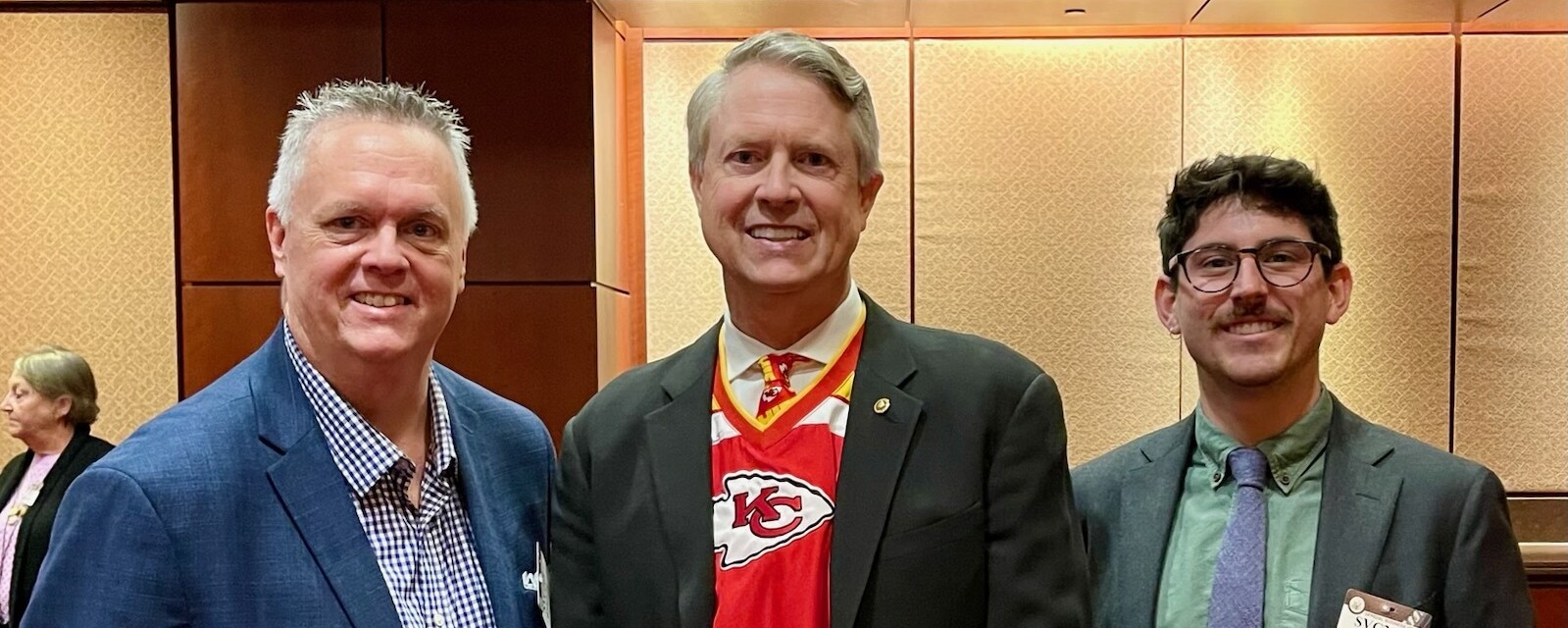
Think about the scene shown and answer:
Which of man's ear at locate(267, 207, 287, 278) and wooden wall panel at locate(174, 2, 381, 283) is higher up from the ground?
wooden wall panel at locate(174, 2, 381, 283)

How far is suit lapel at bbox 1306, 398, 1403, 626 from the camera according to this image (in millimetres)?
1886

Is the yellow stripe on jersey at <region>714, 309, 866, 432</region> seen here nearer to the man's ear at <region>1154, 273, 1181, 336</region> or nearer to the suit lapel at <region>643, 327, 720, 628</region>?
the suit lapel at <region>643, 327, 720, 628</region>

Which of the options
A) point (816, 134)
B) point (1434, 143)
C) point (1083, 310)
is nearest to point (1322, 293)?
point (816, 134)

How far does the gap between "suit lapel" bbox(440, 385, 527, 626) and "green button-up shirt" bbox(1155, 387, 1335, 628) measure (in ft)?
3.59

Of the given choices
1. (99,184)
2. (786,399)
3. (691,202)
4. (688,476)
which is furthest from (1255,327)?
(99,184)

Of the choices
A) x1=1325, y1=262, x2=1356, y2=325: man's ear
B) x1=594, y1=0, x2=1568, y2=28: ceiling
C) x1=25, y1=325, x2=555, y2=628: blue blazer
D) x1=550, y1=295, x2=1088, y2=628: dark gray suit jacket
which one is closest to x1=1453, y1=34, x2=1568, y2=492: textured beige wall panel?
x1=594, y1=0, x2=1568, y2=28: ceiling

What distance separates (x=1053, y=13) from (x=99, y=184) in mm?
4241

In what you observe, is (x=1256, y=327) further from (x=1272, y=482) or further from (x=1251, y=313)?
(x=1272, y=482)

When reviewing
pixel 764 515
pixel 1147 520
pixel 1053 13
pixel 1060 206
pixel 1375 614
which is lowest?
pixel 1375 614

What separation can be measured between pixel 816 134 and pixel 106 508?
105cm

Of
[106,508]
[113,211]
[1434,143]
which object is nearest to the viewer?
[106,508]

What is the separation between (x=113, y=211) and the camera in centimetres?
500

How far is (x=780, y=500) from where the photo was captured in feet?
5.31

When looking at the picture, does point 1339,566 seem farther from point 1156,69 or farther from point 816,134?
point 1156,69
